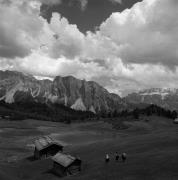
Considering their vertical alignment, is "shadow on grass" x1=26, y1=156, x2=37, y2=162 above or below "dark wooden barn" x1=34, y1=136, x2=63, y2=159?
below

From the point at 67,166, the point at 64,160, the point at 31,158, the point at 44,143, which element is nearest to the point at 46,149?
the point at 44,143

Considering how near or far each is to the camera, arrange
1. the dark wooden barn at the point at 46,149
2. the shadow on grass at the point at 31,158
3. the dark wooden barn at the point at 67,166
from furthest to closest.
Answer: the dark wooden barn at the point at 46,149 < the shadow on grass at the point at 31,158 < the dark wooden barn at the point at 67,166

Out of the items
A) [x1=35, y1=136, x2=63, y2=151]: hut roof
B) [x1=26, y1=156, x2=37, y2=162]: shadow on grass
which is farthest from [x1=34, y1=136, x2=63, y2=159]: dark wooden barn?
[x1=26, y1=156, x2=37, y2=162]: shadow on grass

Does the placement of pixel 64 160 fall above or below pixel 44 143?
below

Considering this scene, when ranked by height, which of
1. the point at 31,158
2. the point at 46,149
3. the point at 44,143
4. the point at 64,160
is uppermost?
the point at 44,143

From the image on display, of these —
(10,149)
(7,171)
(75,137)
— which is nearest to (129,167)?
(7,171)

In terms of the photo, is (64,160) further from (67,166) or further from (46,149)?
(46,149)

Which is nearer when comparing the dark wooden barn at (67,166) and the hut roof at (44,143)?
the dark wooden barn at (67,166)

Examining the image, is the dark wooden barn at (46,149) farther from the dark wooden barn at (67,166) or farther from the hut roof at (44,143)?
the dark wooden barn at (67,166)

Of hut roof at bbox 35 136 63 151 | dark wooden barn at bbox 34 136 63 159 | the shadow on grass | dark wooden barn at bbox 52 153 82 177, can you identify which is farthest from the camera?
hut roof at bbox 35 136 63 151

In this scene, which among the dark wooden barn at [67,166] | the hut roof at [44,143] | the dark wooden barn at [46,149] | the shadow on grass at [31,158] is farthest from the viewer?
the hut roof at [44,143]

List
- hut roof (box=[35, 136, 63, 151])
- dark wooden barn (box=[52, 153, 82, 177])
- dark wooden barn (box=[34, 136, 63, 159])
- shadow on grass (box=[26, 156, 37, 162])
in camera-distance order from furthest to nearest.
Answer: hut roof (box=[35, 136, 63, 151]), dark wooden barn (box=[34, 136, 63, 159]), shadow on grass (box=[26, 156, 37, 162]), dark wooden barn (box=[52, 153, 82, 177])

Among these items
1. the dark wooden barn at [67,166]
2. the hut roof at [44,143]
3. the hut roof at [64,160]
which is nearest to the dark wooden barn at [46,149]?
the hut roof at [44,143]

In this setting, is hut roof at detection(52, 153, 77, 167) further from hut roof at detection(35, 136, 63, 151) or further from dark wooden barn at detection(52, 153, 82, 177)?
hut roof at detection(35, 136, 63, 151)
